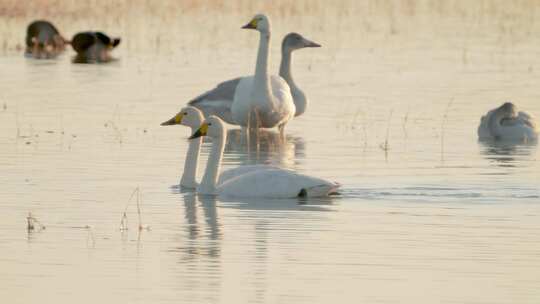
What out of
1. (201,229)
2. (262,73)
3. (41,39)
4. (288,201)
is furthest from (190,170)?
(41,39)

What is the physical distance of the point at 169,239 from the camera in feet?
35.4

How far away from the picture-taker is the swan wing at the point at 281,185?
12.7 meters

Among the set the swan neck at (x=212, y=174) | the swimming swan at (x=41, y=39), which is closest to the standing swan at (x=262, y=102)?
the swan neck at (x=212, y=174)

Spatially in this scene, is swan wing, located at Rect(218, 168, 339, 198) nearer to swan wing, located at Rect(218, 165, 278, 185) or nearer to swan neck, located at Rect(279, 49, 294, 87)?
swan wing, located at Rect(218, 165, 278, 185)

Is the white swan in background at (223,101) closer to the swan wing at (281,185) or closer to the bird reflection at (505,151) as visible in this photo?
the bird reflection at (505,151)

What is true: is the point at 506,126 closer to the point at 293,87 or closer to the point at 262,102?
the point at 262,102

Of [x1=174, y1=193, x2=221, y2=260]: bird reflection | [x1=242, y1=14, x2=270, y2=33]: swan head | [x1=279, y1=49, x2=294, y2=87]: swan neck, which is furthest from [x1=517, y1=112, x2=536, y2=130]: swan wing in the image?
[x1=174, y1=193, x2=221, y2=260]: bird reflection

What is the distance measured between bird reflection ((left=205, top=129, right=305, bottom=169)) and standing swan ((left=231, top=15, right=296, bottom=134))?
15cm

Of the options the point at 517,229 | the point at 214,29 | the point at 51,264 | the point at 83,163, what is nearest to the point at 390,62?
the point at 214,29

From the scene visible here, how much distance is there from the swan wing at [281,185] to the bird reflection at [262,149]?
92.2 inches

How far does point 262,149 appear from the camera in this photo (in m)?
16.9

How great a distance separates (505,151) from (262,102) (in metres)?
2.77

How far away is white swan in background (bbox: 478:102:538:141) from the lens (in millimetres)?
17391

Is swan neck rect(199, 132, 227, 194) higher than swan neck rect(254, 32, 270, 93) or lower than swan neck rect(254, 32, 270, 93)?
lower
